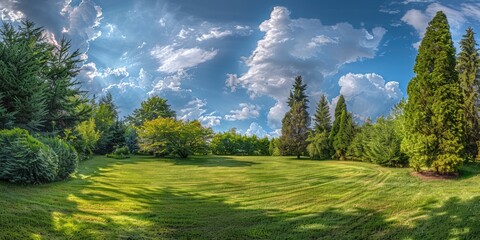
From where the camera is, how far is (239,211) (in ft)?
22.0

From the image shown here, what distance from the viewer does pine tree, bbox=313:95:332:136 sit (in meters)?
28.4

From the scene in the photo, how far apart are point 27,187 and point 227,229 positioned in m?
5.31

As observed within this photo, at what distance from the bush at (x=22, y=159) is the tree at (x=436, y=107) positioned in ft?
41.1

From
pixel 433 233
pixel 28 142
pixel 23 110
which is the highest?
pixel 23 110

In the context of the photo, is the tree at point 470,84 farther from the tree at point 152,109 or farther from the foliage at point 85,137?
the tree at point 152,109

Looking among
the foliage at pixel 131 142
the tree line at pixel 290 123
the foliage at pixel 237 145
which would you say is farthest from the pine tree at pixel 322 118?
the foliage at pixel 131 142

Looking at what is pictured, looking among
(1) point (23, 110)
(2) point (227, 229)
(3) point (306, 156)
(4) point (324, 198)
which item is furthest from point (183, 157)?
(2) point (227, 229)

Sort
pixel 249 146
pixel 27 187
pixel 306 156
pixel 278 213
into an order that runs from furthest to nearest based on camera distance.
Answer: pixel 249 146 → pixel 306 156 → pixel 27 187 → pixel 278 213

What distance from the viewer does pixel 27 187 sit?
7391mm

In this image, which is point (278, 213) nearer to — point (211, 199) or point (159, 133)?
point (211, 199)

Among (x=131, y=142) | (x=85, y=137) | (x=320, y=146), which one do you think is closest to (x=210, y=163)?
A: (x=85, y=137)

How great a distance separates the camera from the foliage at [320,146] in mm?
26906

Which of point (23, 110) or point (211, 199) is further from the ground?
point (23, 110)

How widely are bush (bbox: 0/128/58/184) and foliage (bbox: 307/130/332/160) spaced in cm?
2236
